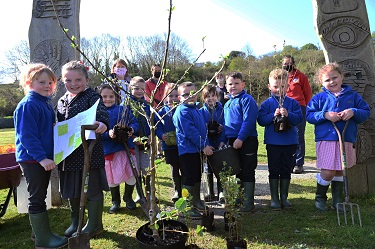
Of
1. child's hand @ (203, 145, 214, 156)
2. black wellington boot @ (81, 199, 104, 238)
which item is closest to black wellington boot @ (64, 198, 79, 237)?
black wellington boot @ (81, 199, 104, 238)

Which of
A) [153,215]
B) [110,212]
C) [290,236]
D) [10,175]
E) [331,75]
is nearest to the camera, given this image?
[153,215]

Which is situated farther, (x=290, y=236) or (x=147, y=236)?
(x=290, y=236)


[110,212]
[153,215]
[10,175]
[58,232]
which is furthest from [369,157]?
[10,175]

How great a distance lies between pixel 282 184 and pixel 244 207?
578 millimetres

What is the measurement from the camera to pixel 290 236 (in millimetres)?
3219

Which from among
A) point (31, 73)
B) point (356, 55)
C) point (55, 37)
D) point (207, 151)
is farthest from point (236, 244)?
point (55, 37)

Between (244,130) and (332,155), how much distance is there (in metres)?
1.07

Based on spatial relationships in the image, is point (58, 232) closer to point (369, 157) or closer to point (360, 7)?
point (369, 157)

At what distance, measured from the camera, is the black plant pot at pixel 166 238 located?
101 inches

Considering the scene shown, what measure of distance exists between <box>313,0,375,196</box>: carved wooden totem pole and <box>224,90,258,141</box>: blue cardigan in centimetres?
135

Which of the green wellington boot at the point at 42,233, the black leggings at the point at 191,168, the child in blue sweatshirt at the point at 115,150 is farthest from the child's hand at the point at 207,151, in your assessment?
the green wellington boot at the point at 42,233

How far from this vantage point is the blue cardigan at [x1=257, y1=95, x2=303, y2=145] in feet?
13.2

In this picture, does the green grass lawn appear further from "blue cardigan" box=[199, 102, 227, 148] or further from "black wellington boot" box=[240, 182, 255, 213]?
"blue cardigan" box=[199, 102, 227, 148]

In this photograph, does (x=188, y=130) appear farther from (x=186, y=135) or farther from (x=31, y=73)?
(x=31, y=73)
